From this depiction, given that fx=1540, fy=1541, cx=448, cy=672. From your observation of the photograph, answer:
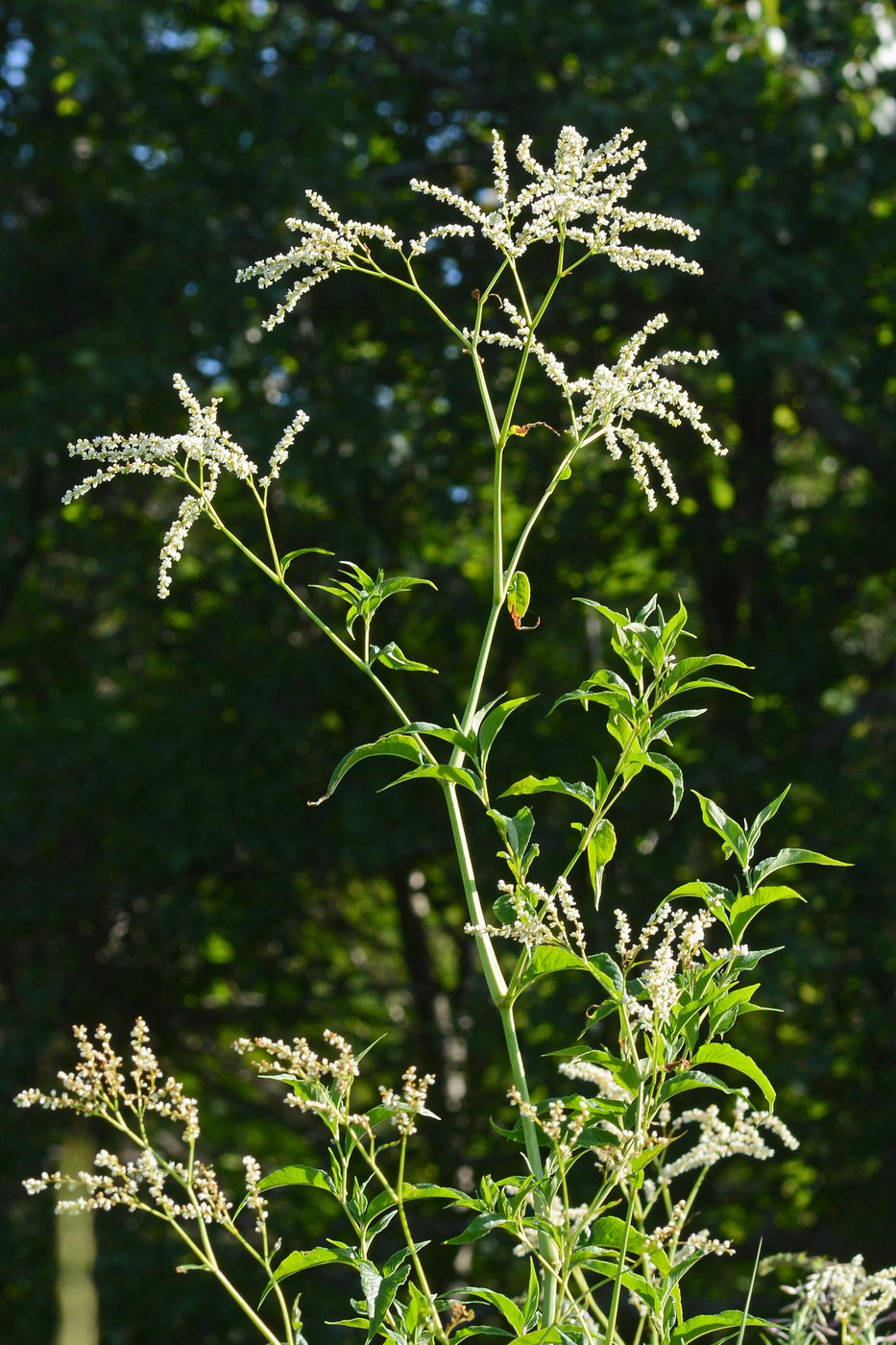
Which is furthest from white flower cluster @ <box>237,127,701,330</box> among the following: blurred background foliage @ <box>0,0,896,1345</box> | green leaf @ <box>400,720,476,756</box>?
blurred background foliage @ <box>0,0,896,1345</box>

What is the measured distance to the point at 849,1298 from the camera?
138 cm

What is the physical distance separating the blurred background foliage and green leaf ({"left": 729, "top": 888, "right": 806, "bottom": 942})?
3.83m

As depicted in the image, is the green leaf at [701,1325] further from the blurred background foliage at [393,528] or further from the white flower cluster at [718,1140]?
the blurred background foliage at [393,528]

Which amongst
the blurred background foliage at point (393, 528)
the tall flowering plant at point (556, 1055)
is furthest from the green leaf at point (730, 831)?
the blurred background foliage at point (393, 528)

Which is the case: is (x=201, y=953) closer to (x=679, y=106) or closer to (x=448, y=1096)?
(x=448, y=1096)

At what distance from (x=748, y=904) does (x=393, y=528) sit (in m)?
4.93

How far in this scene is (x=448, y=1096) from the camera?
21.6 feet

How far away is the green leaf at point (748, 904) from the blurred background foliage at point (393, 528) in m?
3.83

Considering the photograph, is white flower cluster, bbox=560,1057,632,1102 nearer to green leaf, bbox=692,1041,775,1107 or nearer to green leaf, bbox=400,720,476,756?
green leaf, bbox=692,1041,775,1107

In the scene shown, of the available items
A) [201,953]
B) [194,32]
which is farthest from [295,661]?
[194,32]

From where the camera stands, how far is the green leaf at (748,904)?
4.38ft

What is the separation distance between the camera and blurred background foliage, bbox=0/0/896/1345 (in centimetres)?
552

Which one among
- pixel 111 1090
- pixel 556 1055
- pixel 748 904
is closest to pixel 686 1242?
pixel 556 1055

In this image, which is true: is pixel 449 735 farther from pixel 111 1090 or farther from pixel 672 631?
pixel 111 1090
